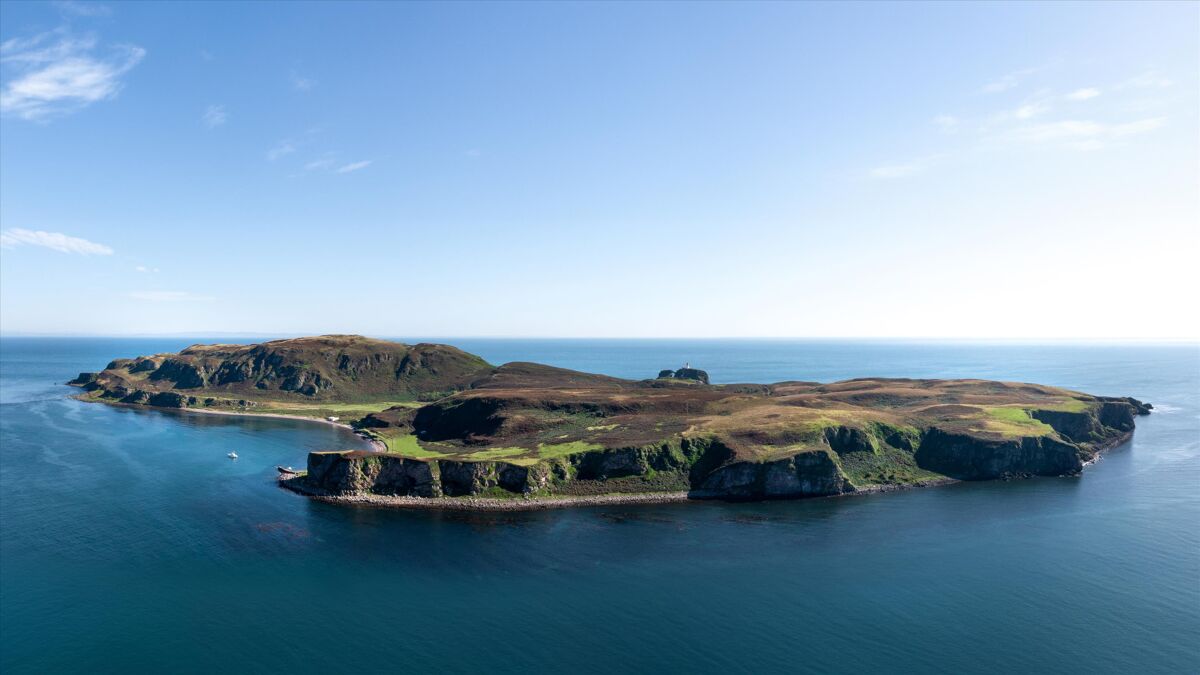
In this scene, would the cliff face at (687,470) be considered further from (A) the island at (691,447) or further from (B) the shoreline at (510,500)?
(B) the shoreline at (510,500)

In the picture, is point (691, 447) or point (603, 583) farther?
point (691, 447)

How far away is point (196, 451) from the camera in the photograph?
480 feet

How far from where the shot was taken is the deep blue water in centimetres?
5778

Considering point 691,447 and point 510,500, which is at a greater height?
point 691,447

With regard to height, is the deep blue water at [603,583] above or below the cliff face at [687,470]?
below

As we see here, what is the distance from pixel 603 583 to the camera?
7250cm

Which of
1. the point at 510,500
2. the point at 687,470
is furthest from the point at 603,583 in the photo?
the point at 687,470

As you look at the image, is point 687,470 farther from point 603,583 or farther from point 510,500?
point 603,583

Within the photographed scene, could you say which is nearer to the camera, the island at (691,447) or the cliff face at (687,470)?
the cliff face at (687,470)

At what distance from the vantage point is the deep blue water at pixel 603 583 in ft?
190

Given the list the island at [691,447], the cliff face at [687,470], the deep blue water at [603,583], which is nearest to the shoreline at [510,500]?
the island at [691,447]

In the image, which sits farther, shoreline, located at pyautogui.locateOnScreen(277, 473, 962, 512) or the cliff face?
the cliff face

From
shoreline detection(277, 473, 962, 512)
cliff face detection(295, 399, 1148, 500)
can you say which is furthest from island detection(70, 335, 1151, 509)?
shoreline detection(277, 473, 962, 512)

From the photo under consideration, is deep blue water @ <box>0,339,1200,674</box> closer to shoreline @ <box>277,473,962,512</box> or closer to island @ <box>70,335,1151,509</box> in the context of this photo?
shoreline @ <box>277,473,962,512</box>
